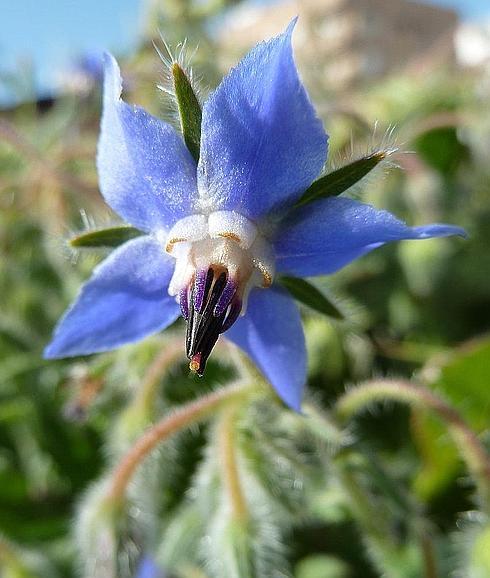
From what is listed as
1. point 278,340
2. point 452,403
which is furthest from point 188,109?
point 452,403

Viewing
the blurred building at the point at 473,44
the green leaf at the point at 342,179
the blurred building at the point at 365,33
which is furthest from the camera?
the blurred building at the point at 365,33

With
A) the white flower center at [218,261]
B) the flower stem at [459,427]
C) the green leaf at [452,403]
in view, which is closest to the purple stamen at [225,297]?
the white flower center at [218,261]

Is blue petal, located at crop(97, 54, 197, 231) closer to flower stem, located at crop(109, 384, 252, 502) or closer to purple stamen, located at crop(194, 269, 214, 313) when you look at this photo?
purple stamen, located at crop(194, 269, 214, 313)

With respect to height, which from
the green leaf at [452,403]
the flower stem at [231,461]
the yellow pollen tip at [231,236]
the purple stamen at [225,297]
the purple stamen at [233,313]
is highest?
the yellow pollen tip at [231,236]

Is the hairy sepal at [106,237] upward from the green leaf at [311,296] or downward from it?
upward

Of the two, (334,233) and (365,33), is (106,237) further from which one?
(365,33)

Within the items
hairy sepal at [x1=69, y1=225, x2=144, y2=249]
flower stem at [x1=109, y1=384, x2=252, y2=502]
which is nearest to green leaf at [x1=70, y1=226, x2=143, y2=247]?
hairy sepal at [x1=69, y1=225, x2=144, y2=249]

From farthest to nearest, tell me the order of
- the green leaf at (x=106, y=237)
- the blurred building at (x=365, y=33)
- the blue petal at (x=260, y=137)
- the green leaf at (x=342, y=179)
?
the blurred building at (x=365, y=33) < the green leaf at (x=106, y=237) < the green leaf at (x=342, y=179) < the blue petal at (x=260, y=137)

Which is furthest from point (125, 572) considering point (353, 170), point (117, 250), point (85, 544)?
point (353, 170)

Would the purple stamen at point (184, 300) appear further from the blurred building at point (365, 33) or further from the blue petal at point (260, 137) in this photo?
the blurred building at point (365, 33)
